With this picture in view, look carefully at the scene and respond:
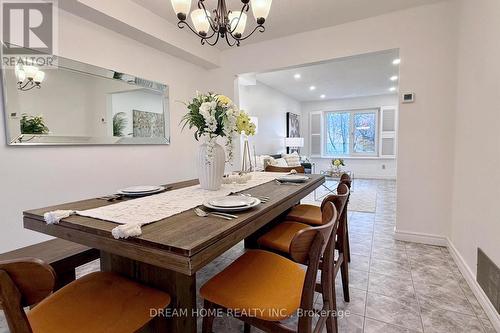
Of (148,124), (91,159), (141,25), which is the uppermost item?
(141,25)

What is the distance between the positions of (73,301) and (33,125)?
179 centimetres

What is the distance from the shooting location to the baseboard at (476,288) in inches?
56.7

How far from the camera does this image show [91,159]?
97.9 inches

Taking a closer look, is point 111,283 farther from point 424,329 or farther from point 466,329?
point 466,329

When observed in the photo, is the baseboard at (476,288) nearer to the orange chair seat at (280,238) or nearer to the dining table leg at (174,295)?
the orange chair seat at (280,238)

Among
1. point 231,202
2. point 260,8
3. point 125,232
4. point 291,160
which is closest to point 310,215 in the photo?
point 231,202

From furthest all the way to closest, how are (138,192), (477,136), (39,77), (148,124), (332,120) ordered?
(332,120), (148,124), (39,77), (477,136), (138,192)

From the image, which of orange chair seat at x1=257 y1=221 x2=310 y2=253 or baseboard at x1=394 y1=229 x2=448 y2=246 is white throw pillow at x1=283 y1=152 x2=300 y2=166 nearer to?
baseboard at x1=394 y1=229 x2=448 y2=246

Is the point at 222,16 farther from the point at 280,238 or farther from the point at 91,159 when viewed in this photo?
the point at 91,159

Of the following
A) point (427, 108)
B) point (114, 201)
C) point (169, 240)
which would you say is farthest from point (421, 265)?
point (114, 201)

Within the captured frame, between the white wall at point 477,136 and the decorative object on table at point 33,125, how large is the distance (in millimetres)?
3277

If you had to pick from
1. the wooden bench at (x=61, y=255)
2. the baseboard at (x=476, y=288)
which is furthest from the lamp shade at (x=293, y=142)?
the wooden bench at (x=61, y=255)

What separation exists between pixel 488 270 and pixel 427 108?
1664 millimetres

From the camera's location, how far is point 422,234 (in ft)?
8.82
